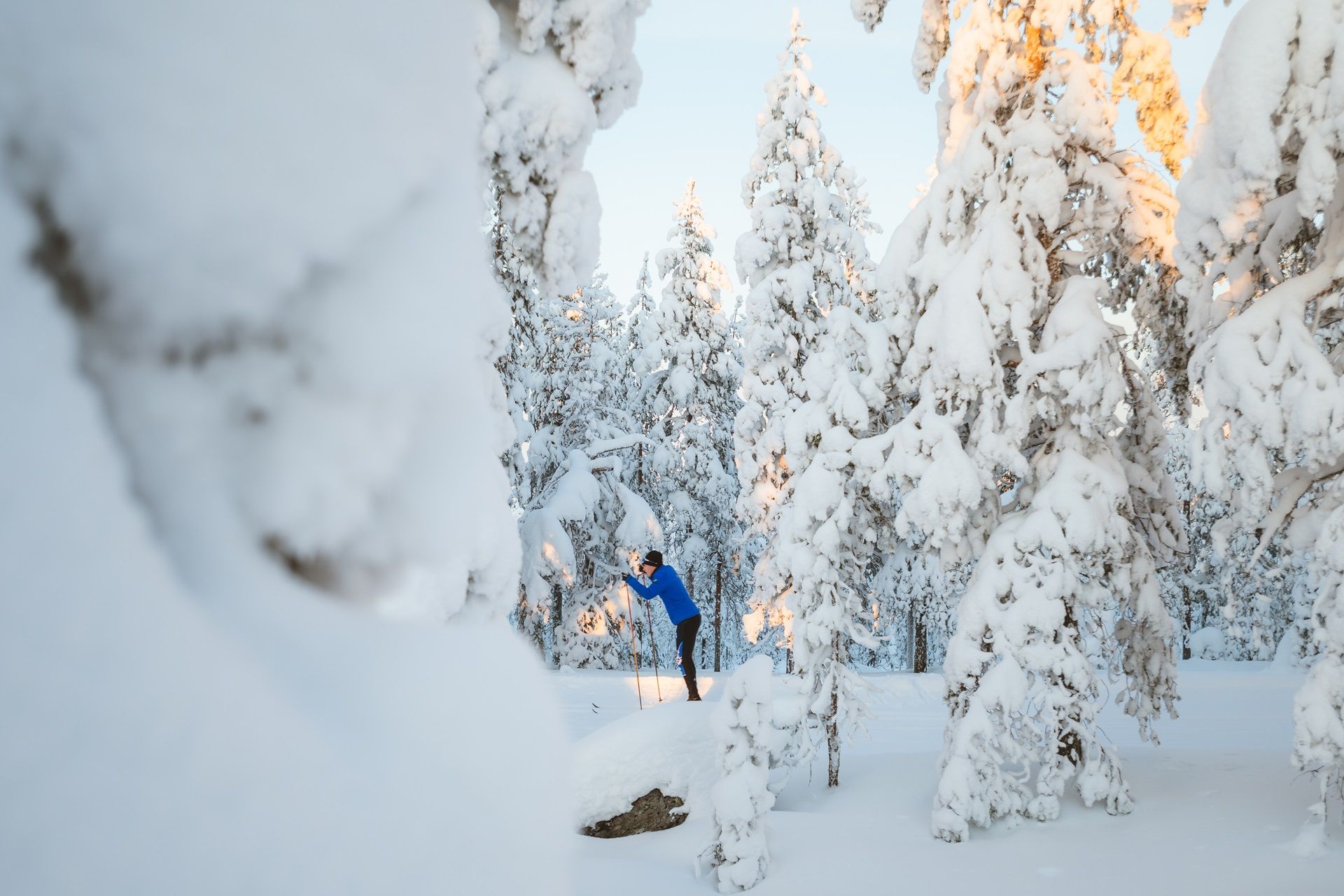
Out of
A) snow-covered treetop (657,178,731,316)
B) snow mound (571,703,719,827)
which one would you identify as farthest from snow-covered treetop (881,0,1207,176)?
snow-covered treetop (657,178,731,316)

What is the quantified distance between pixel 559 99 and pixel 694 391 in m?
18.7

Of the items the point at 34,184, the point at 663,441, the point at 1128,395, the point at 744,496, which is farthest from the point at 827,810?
the point at 663,441

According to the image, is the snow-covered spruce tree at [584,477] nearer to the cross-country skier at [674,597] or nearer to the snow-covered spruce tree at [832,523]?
the cross-country skier at [674,597]

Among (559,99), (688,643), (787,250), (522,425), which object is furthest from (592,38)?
(522,425)

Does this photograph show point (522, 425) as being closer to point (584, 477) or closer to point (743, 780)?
point (584, 477)

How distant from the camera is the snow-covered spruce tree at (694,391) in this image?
2105 centimetres

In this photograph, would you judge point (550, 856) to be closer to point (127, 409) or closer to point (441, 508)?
point (441, 508)

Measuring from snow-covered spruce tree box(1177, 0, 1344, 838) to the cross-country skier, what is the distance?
5547 mm

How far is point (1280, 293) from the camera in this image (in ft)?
19.3

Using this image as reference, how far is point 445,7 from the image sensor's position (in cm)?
87

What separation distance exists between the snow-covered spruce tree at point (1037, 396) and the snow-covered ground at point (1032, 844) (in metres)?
0.44

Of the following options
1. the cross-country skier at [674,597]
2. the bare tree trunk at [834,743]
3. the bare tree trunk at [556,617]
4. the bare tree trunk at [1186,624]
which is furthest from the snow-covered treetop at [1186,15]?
the bare tree trunk at [1186,624]

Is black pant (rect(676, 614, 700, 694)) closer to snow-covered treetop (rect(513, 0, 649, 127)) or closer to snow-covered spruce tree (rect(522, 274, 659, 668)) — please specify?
snow-covered spruce tree (rect(522, 274, 659, 668))

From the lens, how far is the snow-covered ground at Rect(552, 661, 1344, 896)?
5477 mm
